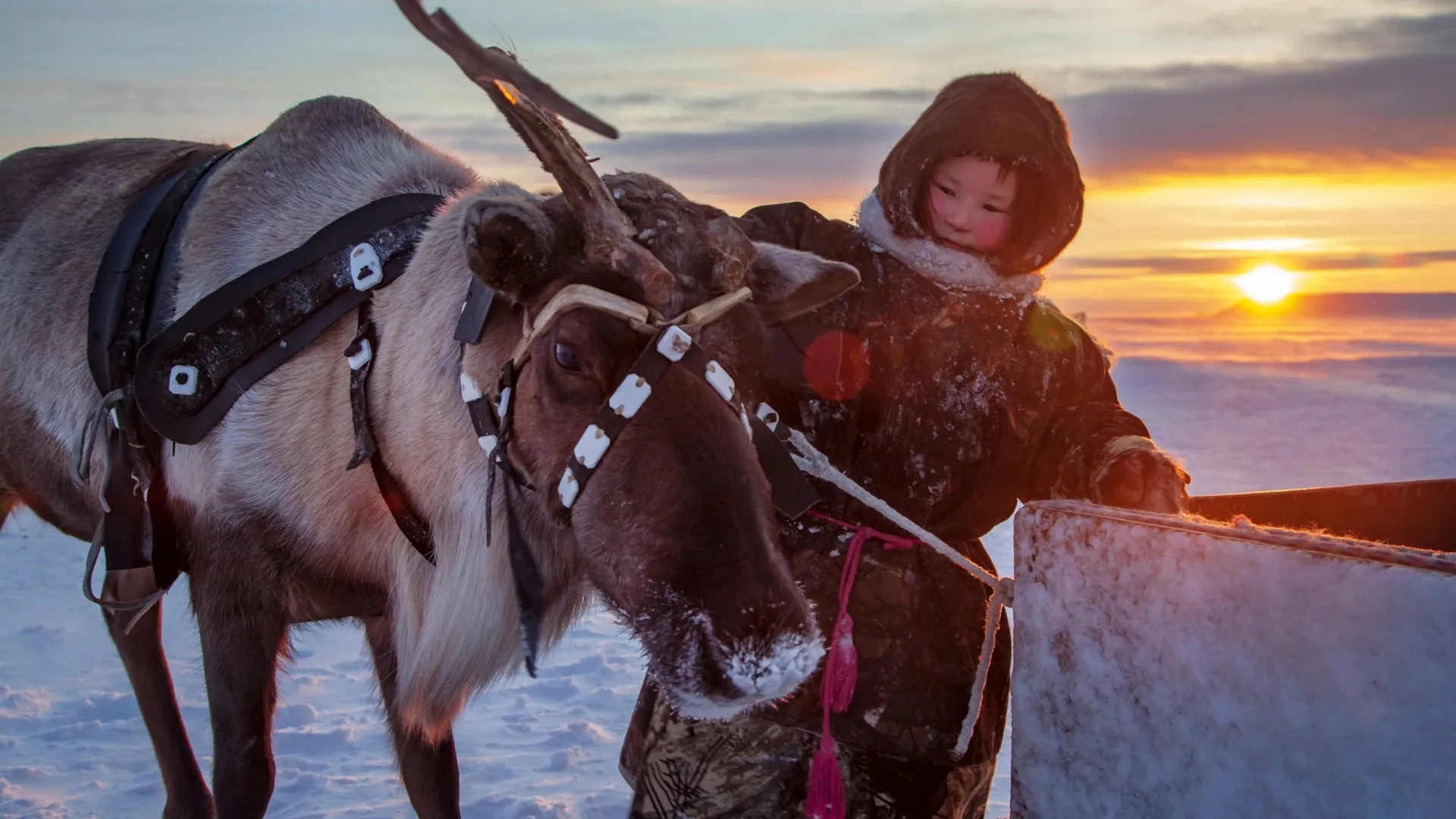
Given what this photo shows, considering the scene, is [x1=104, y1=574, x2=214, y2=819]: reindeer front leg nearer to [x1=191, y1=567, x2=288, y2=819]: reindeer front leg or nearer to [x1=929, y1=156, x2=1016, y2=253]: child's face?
[x1=191, y1=567, x2=288, y2=819]: reindeer front leg

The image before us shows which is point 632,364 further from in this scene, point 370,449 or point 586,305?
point 370,449

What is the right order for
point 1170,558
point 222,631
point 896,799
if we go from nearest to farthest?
point 1170,558, point 896,799, point 222,631

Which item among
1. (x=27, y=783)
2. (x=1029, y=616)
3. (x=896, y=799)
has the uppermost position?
(x=1029, y=616)

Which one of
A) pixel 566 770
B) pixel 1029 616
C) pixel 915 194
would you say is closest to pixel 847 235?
pixel 915 194

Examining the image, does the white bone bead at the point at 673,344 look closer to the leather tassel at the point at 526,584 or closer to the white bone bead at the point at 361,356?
the leather tassel at the point at 526,584

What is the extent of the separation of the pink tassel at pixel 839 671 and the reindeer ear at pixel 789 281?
0.73 m

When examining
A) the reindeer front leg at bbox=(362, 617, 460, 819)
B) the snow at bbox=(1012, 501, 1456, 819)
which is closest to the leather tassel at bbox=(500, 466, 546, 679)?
the snow at bbox=(1012, 501, 1456, 819)

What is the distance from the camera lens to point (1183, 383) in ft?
47.6

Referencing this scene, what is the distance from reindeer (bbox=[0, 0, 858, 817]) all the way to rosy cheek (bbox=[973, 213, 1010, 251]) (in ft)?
1.65

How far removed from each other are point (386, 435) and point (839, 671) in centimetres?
117

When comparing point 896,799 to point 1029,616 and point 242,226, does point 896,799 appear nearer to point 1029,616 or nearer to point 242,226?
point 1029,616

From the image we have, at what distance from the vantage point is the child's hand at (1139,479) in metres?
2.24

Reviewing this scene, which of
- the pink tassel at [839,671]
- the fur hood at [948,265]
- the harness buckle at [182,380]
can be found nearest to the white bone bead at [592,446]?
the pink tassel at [839,671]

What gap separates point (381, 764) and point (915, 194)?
320 cm
